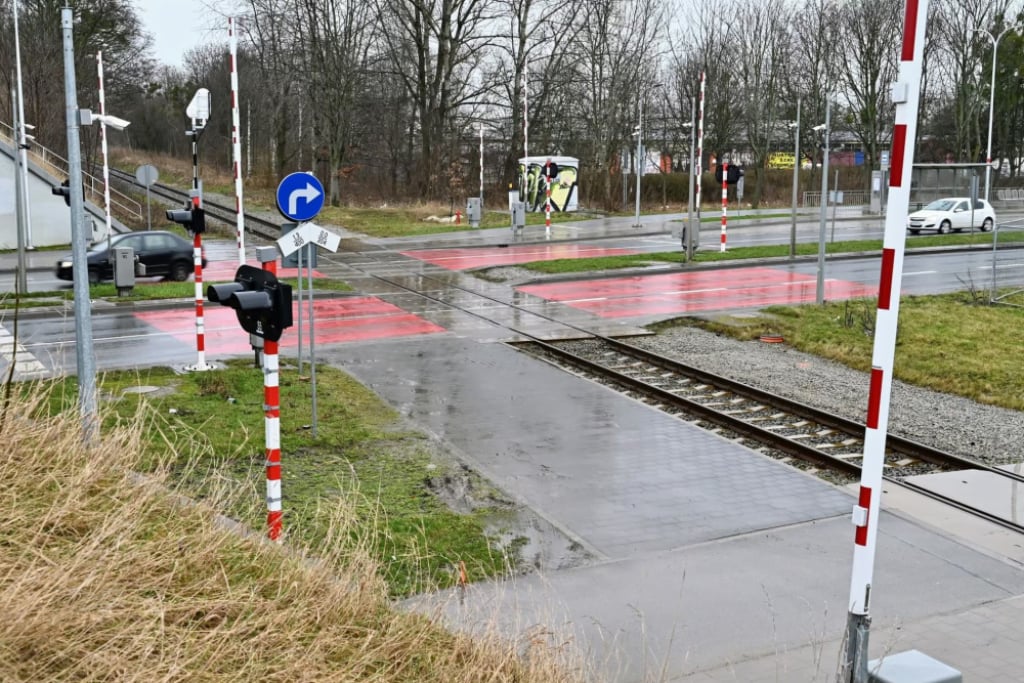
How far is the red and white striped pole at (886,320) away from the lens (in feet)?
16.5

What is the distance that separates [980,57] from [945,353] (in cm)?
5270

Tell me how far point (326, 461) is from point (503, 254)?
22.4m

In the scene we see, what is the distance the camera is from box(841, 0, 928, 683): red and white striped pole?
197 inches

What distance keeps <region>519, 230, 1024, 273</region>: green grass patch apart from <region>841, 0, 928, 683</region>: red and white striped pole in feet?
72.3

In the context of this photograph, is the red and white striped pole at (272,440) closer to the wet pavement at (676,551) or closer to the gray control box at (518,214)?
the wet pavement at (676,551)

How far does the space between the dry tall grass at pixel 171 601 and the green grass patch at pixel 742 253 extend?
70.8ft

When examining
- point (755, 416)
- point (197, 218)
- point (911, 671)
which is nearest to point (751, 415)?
point (755, 416)

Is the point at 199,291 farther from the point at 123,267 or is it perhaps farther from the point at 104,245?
the point at 104,245

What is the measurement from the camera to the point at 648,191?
199 feet

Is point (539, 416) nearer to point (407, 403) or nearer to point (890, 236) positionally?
point (407, 403)

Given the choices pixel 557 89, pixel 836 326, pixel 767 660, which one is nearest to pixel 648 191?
pixel 557 89

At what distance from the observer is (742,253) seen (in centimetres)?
3109

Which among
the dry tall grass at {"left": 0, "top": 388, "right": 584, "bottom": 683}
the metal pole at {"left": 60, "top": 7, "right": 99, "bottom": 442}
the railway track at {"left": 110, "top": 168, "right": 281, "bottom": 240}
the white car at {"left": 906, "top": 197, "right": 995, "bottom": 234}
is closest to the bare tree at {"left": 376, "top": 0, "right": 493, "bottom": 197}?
the railway track at {"left": 110, "top": 168, "right": 281, "bottom": 240}

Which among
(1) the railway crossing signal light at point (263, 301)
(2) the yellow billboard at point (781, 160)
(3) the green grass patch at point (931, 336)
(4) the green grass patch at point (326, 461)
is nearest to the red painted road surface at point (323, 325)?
(4) the green grass patch at point (326, 461)
